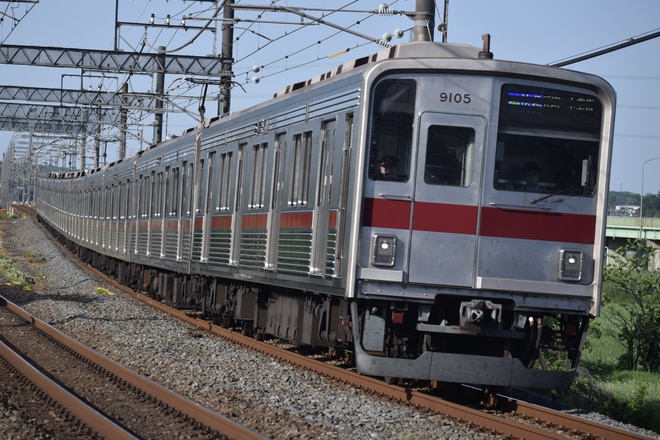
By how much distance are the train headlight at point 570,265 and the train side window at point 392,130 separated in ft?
5.12

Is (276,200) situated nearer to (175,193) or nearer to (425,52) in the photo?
(425,52)

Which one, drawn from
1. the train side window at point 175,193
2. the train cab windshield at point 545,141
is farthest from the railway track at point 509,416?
the train side window at point 175,193

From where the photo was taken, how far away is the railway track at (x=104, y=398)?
7.74m

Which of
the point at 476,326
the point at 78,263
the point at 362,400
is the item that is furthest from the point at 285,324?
the point at 78,263

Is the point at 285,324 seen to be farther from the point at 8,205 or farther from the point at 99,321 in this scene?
the point at 8,205

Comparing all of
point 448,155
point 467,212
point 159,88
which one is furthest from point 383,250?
point 159,88

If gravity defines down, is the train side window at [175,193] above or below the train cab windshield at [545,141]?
below

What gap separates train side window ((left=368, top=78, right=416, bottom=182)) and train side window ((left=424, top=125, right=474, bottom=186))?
0.20 metres

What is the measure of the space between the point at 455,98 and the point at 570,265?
1801mm

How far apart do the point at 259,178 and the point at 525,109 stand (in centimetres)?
460

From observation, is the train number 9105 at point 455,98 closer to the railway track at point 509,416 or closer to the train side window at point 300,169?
the train side window at point 300,169

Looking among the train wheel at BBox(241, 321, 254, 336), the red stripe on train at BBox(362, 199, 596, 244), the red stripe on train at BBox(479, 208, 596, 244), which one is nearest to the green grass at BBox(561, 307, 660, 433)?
the red stripe on train at BBox(479, 208, 596, 244)

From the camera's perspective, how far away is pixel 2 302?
20.4m

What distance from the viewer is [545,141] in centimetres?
908
